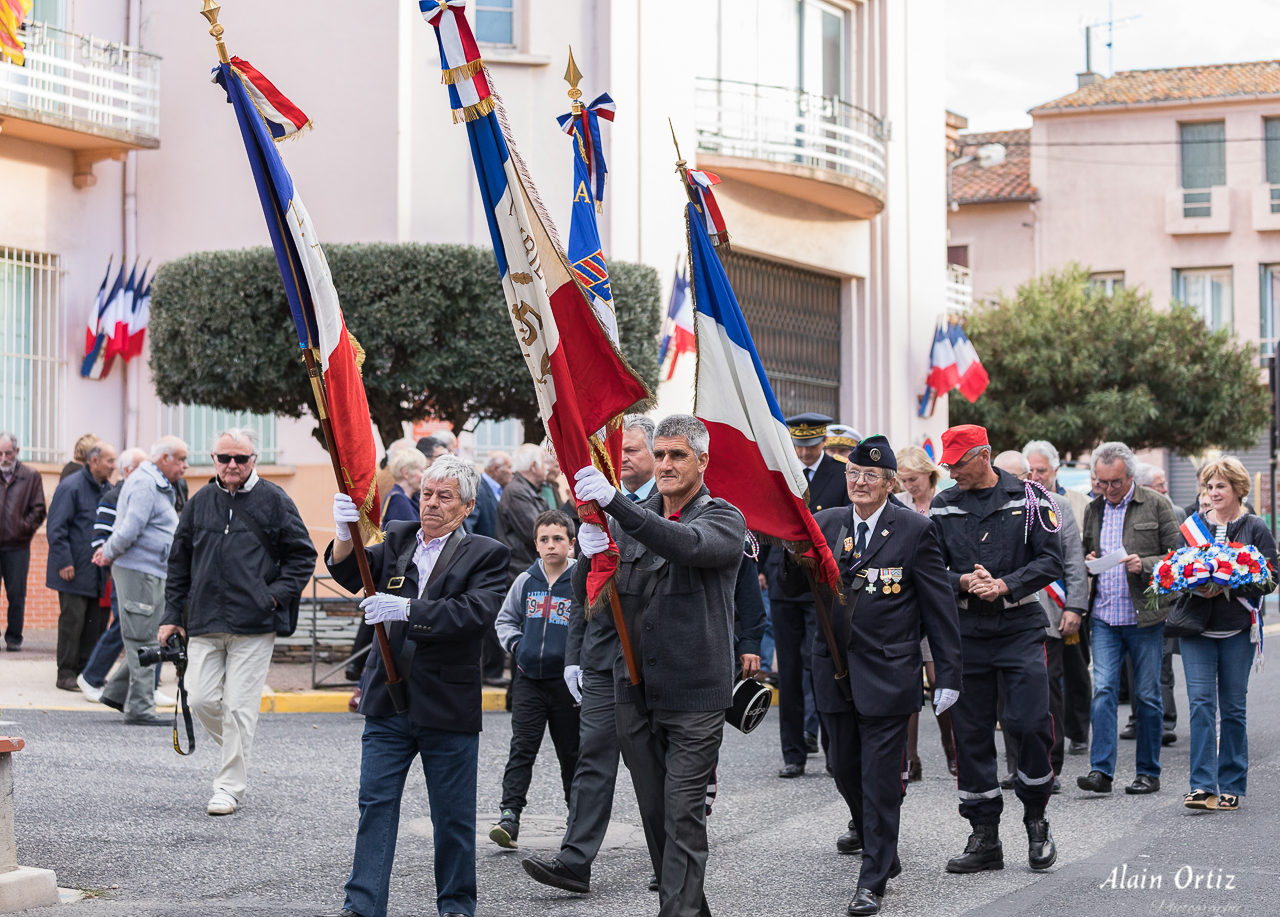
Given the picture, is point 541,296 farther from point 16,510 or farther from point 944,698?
point 16,510

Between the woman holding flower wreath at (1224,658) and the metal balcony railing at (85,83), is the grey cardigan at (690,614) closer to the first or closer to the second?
the woman holding flower wreath at (1224,658)

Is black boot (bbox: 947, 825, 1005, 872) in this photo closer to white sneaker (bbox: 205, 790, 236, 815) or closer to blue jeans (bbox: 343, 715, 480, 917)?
blue jeans (bbox: 343, 715, 480, 917)

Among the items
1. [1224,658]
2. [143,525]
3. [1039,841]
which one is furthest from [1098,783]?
[143,525]

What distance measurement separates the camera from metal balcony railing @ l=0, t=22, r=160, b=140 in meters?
18.4

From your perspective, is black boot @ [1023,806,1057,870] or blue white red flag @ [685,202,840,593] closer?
blue white red flag @ [685,202,840,593]

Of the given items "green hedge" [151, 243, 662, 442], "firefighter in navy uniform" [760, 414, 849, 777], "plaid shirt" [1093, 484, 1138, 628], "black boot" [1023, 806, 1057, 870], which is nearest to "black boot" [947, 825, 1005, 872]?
"black boot" [1023, 806, 1057, 870]

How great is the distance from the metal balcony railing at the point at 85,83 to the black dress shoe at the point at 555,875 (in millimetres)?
14092

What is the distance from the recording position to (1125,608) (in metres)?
9.48

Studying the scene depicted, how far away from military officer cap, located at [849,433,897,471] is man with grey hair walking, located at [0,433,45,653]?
984 centimetres

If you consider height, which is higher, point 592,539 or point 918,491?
point 918,491

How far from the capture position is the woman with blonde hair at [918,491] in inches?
362

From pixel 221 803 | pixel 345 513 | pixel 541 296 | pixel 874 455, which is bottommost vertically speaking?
pixel 221 803

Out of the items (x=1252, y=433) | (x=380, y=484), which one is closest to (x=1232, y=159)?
(x=1252, y=433)

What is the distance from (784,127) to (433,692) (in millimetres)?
16763
